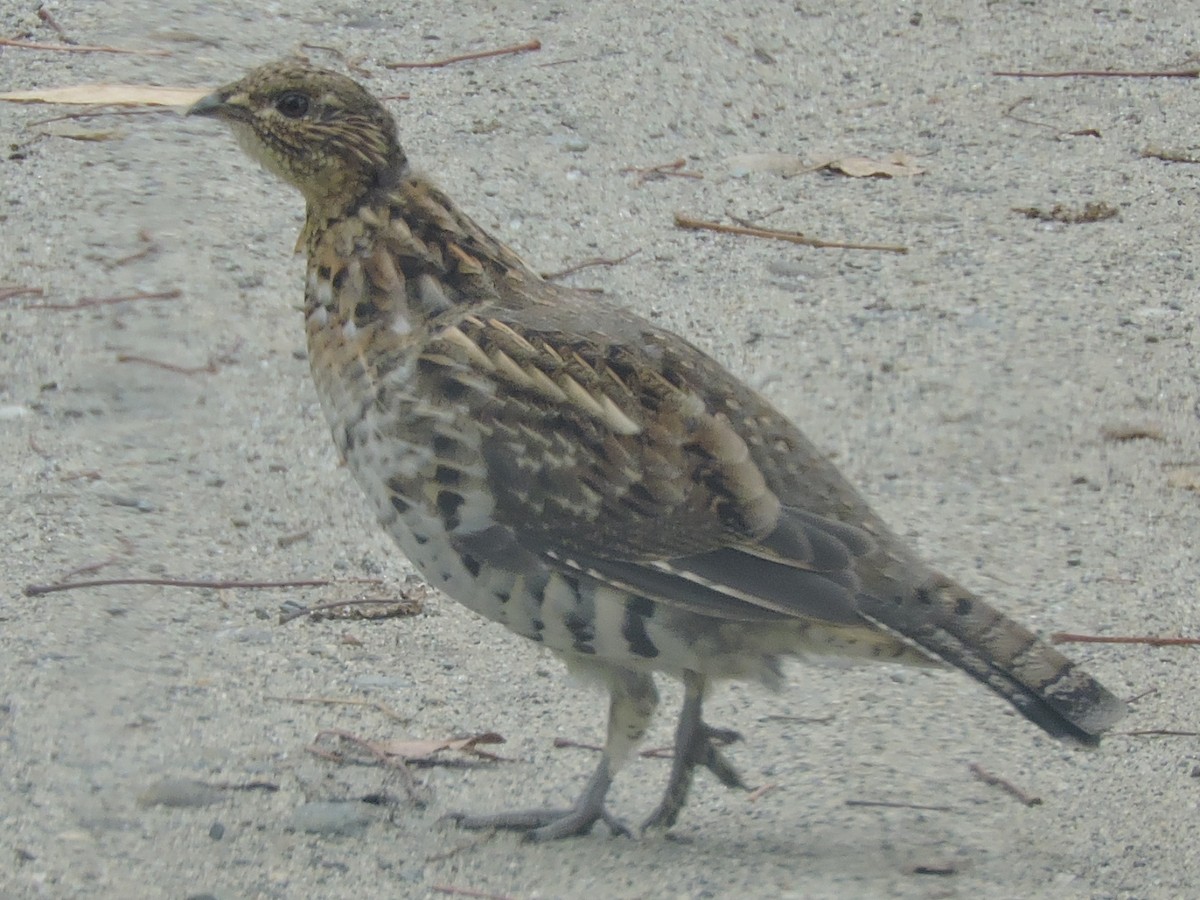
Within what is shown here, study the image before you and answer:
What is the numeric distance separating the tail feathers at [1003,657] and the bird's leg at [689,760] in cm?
54

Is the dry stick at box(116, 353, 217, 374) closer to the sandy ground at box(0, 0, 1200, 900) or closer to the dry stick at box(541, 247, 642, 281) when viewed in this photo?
the sandy ground at box(0, 0, 1200, 900)

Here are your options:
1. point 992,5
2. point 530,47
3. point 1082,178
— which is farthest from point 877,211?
point 992,5

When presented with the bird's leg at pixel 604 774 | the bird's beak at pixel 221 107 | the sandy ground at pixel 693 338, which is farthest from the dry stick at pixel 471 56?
the bird's leg at pixel 604 774

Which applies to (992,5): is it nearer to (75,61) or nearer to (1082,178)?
(1082,178)

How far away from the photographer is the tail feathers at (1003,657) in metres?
4.45

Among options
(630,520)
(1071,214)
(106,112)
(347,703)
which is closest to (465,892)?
(630,520)

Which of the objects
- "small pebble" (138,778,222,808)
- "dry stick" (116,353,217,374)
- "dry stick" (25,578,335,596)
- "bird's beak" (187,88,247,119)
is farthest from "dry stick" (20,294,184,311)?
"small pebble" (138,778,222,808)

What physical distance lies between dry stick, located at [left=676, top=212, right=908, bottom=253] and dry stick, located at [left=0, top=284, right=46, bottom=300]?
8.43 feet

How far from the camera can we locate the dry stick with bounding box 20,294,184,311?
272 inches

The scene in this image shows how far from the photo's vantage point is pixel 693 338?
7.46 metres

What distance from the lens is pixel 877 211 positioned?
8.56 metres

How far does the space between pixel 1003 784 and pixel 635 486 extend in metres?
1.24

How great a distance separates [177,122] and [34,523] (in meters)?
2.64

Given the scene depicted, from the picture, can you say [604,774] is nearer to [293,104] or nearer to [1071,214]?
[293,104]
